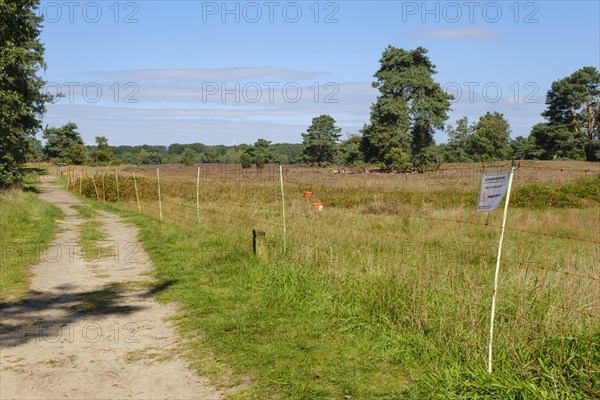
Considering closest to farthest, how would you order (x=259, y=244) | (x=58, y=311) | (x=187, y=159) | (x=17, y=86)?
(x=58, y=311), (x=259, y=244), (x=17, y=86), (x=187, y=159)

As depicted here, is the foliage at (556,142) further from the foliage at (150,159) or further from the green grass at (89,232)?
the foliage at (150,159)

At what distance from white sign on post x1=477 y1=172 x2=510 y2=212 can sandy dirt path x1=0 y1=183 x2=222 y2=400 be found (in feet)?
9.89

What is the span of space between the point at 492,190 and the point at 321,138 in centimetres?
9299

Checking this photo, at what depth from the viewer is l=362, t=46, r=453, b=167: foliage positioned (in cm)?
5533

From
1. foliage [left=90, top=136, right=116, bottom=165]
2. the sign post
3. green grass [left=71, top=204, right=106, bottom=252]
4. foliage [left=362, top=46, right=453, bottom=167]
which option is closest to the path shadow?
green grass [left=71, top=204, right=106, bottom=252]

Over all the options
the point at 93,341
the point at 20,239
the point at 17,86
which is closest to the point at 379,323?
the point at 93,341

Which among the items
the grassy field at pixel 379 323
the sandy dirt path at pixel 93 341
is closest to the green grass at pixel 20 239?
the sandy dirt path at pixel 93 341

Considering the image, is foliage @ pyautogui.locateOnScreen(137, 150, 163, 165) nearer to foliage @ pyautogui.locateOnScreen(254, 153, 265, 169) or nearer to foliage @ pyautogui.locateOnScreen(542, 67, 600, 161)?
foliage @ pyautogui.locateOnScreen(254, 153, 265, 169)

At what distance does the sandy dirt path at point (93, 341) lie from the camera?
4.93 m

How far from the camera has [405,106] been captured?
55.7m

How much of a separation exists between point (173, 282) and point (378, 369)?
4.97 meters

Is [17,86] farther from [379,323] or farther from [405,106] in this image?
[405,106]

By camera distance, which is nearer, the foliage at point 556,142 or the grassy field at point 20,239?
the grassy field at point 20,239

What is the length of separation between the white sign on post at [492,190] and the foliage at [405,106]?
1975 inches
